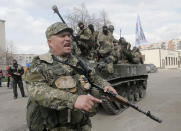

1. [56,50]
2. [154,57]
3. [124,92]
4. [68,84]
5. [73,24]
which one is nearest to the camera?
[68,84]

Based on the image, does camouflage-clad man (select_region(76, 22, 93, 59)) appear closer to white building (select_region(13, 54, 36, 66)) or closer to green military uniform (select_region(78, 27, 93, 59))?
green military uniform (select_region(78, 27, 93, 59))

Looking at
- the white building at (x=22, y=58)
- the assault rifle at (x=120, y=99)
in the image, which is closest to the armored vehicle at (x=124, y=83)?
the assault rifle at (x=120, y=99)

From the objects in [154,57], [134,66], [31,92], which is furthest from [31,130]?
[154,57]

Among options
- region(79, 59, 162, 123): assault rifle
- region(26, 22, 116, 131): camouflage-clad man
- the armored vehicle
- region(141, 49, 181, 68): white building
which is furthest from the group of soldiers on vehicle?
region(141, 49, 181, 68): white building

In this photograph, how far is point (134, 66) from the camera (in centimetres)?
813

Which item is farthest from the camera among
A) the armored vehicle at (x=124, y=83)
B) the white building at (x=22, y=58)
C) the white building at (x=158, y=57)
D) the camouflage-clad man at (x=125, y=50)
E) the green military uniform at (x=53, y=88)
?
the white building at (x=22, y=58)

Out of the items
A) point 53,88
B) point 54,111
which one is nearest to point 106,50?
point 54,111

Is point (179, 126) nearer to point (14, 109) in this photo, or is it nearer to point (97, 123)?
point (97, 123)

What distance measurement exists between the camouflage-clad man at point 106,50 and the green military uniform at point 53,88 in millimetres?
3852

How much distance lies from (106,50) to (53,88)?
199 inches

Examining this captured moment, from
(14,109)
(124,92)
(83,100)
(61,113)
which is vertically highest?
(83,100)

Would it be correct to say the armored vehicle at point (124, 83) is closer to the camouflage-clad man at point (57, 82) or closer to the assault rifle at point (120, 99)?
the assault rifle at point (120, 99)

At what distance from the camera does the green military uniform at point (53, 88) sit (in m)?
1.79

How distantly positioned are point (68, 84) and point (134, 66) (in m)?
6.47
